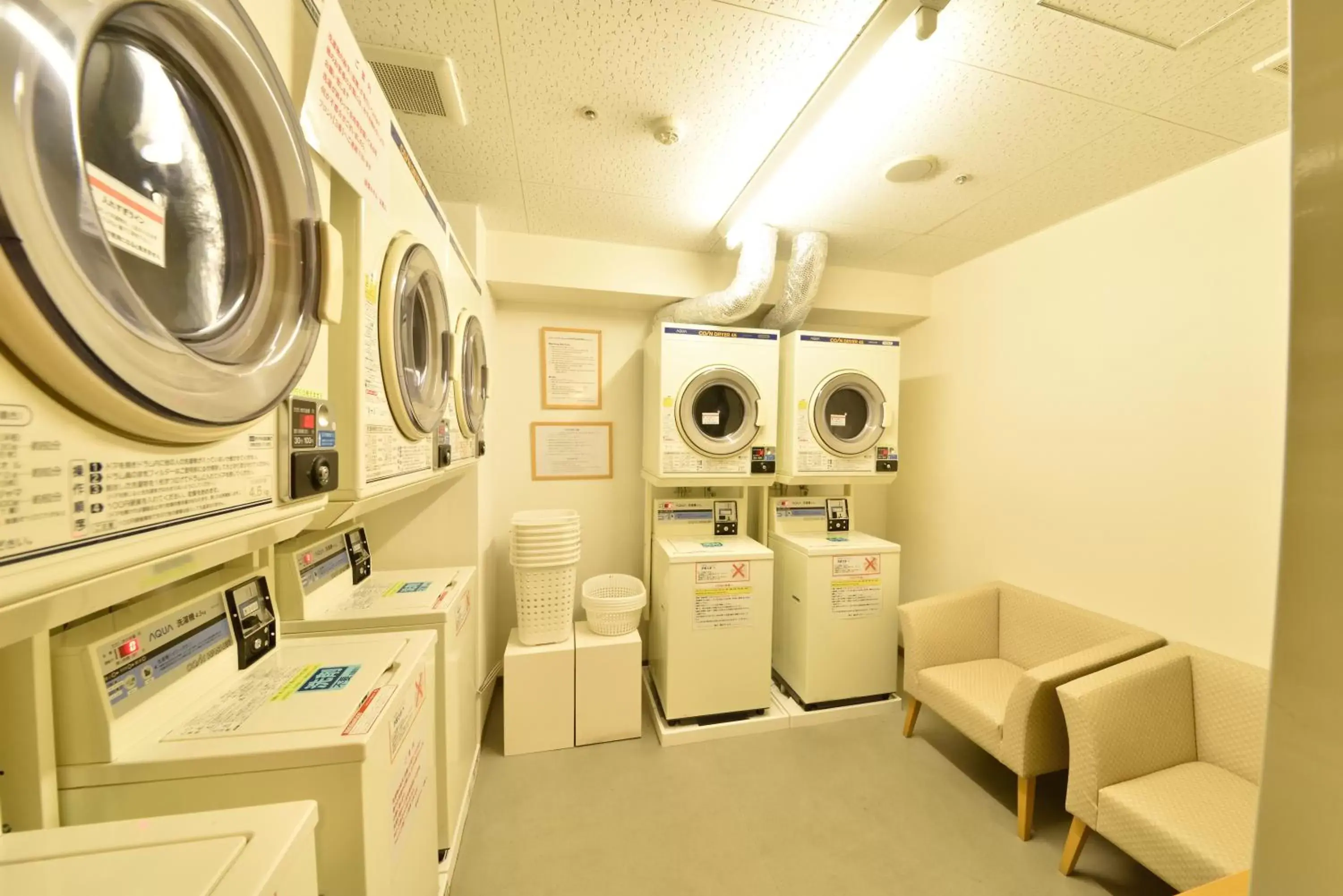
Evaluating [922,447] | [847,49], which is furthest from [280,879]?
[922,447]

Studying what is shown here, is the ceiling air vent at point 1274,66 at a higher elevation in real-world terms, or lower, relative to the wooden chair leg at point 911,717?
higher

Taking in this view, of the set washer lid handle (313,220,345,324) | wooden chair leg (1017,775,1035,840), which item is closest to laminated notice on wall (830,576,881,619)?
wooden chair leg (1017,775,1035,840)

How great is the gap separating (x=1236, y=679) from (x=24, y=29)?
2921mm

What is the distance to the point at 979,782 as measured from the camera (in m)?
1.91

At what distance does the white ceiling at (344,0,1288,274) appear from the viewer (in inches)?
45.0

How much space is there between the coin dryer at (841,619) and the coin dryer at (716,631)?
0.71 feet

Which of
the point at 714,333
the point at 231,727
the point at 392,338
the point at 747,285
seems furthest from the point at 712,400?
the point at 231,727

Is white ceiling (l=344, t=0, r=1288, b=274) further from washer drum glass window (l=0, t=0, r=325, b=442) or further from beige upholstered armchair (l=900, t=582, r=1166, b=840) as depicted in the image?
beige upholstered armchair (l=900, t=582, r=1166, b=840)

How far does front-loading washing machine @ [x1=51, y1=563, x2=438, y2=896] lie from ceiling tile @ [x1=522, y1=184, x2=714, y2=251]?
6.02ft

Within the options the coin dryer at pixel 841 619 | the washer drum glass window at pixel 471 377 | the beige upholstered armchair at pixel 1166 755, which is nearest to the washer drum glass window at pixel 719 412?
the coin dryer at pixel 841 619

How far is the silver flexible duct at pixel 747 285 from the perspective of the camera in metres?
2.30

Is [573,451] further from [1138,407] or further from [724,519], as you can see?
[1138,407]

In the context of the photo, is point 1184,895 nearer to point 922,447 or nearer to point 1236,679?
point 1236,679

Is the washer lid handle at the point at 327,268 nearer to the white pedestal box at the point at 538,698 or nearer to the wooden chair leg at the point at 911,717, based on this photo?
the white pedestal box at the point at 538,698
